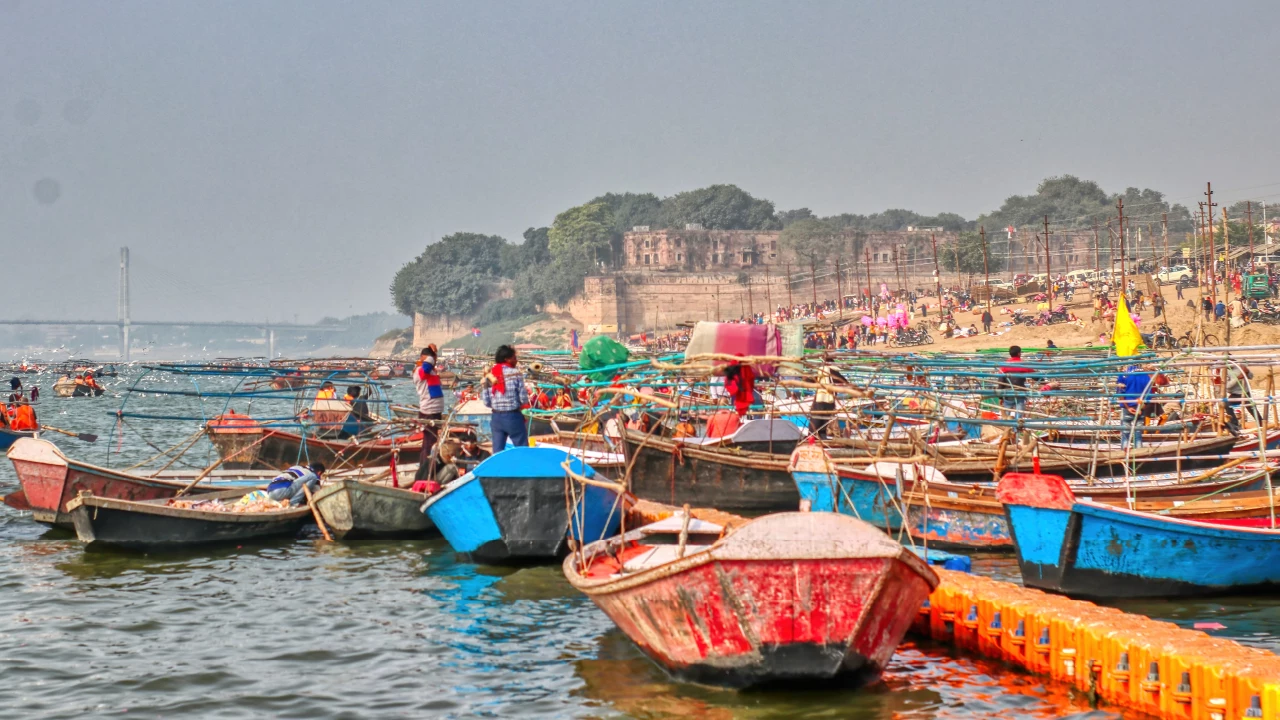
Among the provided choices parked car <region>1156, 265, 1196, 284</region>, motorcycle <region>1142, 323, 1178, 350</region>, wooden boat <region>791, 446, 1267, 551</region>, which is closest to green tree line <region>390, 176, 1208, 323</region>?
parked car <region>1156, 265, 1196, 284</region>

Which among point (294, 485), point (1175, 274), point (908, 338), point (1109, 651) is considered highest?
point (1175, 274)

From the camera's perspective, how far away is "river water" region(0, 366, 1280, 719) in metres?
8.16

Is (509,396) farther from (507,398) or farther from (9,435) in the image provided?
(9,435)

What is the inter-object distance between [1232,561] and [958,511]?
317 centimetres

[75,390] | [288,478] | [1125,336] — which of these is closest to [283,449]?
[288,478]

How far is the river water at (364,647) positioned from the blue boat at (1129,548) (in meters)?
0.24

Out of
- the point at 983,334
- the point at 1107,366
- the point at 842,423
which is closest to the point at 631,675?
the point at 1107,366

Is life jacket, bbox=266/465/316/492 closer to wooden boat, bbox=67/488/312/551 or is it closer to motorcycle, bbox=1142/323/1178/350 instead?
wooden boat, bbox=67/488/312/551

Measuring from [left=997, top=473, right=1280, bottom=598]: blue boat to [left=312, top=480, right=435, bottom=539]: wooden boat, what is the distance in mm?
6898

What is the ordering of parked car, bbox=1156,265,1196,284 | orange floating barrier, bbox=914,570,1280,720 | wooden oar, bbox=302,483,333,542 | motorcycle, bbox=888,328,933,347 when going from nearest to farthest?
orange floating barrier, bbox=914,570,1280,720
wooden oar, bbox=302,483,333,542
motorcycle, bbox=888,328,933,347
parked car, bbox=1156,265,1196,284

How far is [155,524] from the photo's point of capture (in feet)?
45.4

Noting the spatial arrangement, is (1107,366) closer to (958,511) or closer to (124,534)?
(958,511)

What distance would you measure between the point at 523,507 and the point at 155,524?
14.7ft

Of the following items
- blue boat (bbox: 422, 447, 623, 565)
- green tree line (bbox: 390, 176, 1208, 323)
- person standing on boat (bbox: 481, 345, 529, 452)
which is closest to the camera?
blue boat (bbox: 422, 447, 623, 565)
